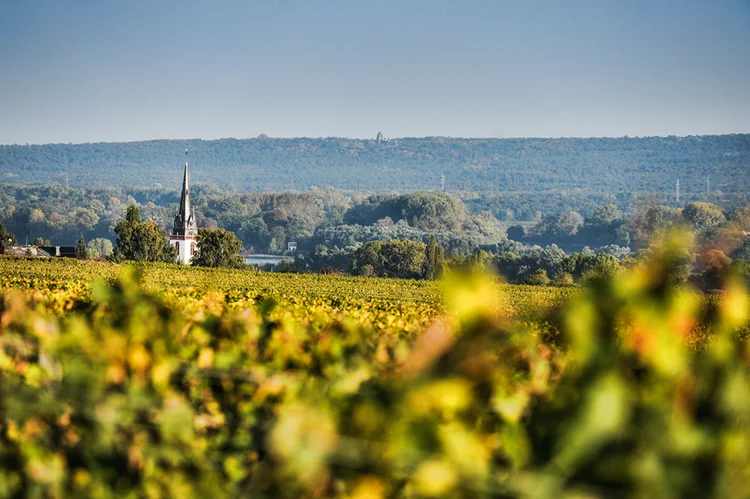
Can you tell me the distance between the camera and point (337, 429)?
1.47 meters

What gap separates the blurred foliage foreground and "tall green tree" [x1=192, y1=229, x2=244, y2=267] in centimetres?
5460

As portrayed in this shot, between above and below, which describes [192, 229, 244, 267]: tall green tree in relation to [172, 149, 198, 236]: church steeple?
below

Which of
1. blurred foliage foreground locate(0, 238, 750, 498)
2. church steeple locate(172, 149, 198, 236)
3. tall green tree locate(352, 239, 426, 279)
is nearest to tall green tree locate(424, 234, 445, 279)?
tall green tree locate(352, 239, 426, 279)

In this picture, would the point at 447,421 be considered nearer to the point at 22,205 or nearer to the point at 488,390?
the point at 488,390

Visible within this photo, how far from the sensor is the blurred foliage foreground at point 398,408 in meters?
1.23

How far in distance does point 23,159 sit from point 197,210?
79186 mm

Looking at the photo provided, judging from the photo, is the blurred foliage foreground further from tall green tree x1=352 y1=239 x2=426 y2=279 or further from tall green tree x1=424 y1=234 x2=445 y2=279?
tall green tree x1=352 y1=239 x2=426 y2=279

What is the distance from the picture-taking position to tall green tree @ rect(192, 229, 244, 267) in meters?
56.7

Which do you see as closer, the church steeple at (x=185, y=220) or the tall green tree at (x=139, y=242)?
the tall green tree at (x=139, y=242)

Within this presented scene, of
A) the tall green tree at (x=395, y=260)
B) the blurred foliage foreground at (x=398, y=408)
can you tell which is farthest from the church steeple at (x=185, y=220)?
the blurred foliage foreground at (x=398, y=408)

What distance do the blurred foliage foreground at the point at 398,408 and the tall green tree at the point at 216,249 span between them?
54599mm

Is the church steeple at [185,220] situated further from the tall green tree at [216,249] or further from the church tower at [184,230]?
the tall green tree at [216,249]

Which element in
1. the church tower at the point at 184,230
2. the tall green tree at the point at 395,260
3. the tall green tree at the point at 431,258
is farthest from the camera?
the church tower at the point at 184,230

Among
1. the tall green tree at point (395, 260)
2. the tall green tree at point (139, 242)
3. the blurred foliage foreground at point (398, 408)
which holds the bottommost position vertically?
the tall green tree at point (395, 260)
